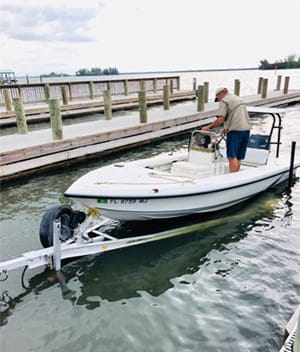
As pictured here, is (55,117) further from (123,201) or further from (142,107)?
(123,201)

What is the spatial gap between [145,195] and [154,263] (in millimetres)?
927

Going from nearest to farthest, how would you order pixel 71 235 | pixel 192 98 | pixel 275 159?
pixel 71 235
pixel 275 159
pixel 192 98

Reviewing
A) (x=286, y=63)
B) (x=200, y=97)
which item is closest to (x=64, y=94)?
(x=200, y=97)

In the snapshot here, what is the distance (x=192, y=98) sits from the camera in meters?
24.7

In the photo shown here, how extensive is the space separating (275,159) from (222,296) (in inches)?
164

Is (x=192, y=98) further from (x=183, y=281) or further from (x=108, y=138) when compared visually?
(x=183, y=281)

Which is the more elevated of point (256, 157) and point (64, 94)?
point (64, 94)

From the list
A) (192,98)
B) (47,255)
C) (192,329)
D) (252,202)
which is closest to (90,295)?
(47,255)

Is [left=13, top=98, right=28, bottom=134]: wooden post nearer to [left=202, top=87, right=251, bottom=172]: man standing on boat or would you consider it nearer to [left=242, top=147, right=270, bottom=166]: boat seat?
[left=202, top=87, right=251, bottom=172]: man standing on boat

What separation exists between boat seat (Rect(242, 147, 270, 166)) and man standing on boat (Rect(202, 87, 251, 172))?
864mm

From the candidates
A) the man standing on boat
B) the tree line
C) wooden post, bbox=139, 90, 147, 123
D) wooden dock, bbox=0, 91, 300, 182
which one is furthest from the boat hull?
the tree line

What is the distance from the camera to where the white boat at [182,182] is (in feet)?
15.0

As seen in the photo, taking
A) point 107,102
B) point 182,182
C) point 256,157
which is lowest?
point 256,157

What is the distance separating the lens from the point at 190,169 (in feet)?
19.1
